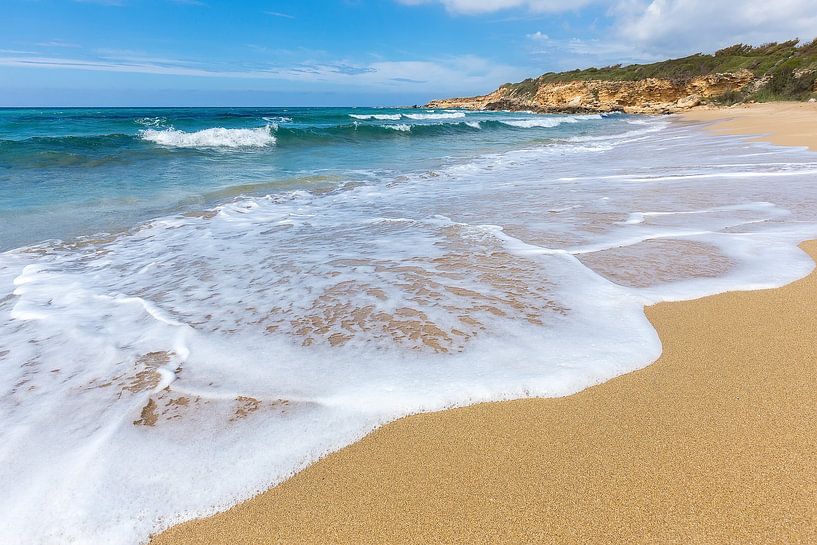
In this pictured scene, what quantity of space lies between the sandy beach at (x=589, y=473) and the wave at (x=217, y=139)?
61.1 ft

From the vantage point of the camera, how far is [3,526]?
1549 mm

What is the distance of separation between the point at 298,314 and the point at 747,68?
182 feet

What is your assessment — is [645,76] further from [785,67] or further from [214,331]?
[214,331]

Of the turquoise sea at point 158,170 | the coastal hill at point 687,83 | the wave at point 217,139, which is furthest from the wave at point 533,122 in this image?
the wave at point 217,139

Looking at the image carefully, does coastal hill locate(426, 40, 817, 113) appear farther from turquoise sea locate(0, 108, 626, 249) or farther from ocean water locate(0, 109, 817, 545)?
ocean water locate(0, 109, 817, 545)

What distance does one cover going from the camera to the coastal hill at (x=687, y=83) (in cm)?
3494

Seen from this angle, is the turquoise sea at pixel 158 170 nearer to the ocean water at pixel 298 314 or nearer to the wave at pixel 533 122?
the ocean water at pixel 298 314

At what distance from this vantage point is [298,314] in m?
3.04

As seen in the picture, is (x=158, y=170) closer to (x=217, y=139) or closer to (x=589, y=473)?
(x=217, y=139)

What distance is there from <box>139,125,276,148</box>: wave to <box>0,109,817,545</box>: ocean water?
40.3 feet

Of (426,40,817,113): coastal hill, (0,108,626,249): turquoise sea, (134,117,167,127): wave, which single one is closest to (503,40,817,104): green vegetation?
(426,40,817,113): coastal hill

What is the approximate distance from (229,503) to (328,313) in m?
1.54

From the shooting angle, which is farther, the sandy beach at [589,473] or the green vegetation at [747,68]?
the green vegetation at [747,68]

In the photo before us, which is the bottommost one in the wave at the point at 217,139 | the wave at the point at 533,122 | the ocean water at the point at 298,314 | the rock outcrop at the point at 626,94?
the ocean water at the point at 298,314
